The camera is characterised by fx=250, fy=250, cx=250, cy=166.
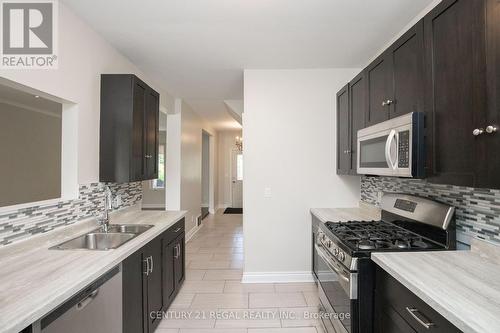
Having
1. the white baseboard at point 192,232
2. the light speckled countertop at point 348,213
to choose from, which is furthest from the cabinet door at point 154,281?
the white baseboard at point 192,232

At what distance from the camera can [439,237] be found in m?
1.63

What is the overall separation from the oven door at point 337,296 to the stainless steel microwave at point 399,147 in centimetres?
73

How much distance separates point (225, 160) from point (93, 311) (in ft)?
24.3

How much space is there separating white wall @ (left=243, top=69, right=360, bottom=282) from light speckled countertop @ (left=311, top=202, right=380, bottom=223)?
0.14 meters

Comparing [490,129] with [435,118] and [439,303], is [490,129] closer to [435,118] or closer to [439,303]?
[435,118]

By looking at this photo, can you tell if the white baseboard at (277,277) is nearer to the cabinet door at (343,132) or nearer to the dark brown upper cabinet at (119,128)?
the cabinet door at (343,132)

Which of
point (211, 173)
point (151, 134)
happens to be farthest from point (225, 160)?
point (151, 134)

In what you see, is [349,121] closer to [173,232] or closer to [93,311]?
[173,232]

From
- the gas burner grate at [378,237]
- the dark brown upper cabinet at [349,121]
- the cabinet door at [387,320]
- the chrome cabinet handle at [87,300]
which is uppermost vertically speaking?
the dark brown upper cabinet at [349,121]

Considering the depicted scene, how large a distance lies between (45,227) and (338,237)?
2076 mm

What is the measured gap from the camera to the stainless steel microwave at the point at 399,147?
1.47 meters

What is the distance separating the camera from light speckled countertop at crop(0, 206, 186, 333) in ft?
3.07

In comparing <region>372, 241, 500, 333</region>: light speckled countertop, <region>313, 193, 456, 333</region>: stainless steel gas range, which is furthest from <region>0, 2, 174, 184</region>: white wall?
<region>372, 241, 500, 333</region>: light speckled countertop

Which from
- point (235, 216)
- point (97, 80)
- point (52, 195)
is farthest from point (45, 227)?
point (235, 216)
